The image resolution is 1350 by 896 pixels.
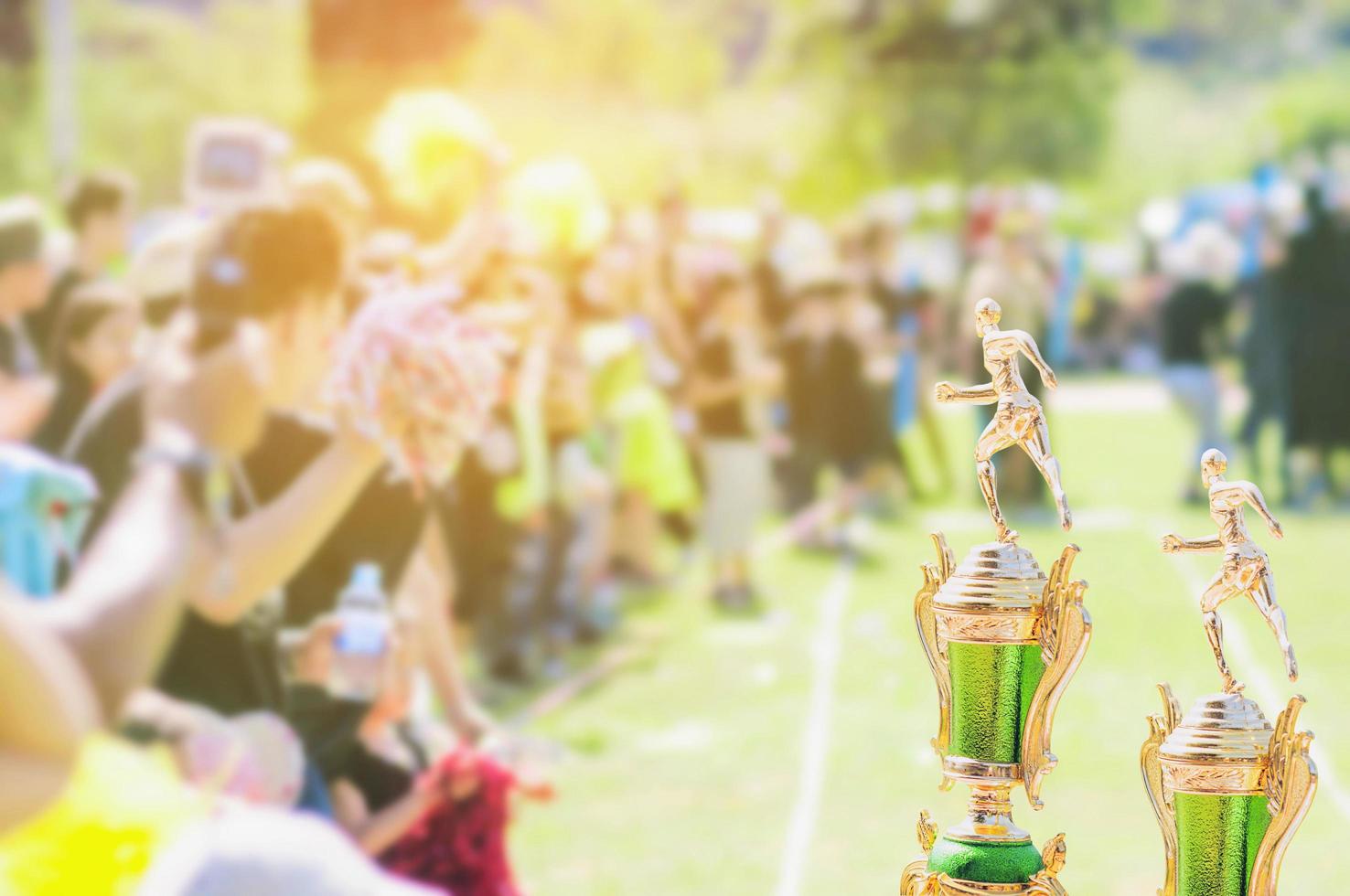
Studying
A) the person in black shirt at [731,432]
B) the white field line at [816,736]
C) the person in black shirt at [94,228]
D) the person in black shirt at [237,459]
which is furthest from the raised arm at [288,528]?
the person in black shirt at [731,432]

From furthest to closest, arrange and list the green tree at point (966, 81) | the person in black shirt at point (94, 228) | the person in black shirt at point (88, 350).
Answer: the green tree at point (966, 81) → the person in black shirt at point (94, 228) → the person in black shirt at point (88, 350)

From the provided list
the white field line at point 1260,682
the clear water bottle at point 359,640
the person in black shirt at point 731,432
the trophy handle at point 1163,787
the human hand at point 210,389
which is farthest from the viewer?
the person in black shirt at point 731,432

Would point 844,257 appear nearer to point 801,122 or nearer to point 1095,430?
point 1095,430

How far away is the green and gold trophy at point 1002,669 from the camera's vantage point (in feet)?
7.36

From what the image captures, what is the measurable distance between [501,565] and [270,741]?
4.46 m

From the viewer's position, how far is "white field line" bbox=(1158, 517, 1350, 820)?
6512 millimetres

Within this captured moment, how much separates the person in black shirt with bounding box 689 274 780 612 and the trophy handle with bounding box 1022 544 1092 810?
844cm

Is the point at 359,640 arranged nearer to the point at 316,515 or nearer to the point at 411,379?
A: the point at 316,515

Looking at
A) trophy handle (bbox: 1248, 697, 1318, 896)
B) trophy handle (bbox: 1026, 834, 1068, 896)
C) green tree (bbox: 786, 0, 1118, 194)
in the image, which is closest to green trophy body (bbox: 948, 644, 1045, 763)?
trophy handle (bbox: 1026, 834, 1068, 896)

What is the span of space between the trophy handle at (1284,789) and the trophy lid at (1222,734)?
2 centimetres

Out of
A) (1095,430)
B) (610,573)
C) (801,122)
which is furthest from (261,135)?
(801,122)

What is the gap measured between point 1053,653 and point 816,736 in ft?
17.8

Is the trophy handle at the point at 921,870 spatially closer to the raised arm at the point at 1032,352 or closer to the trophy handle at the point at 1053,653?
the trophy handle at the point at 1053,653

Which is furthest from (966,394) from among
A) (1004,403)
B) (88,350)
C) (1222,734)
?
(88,350)
